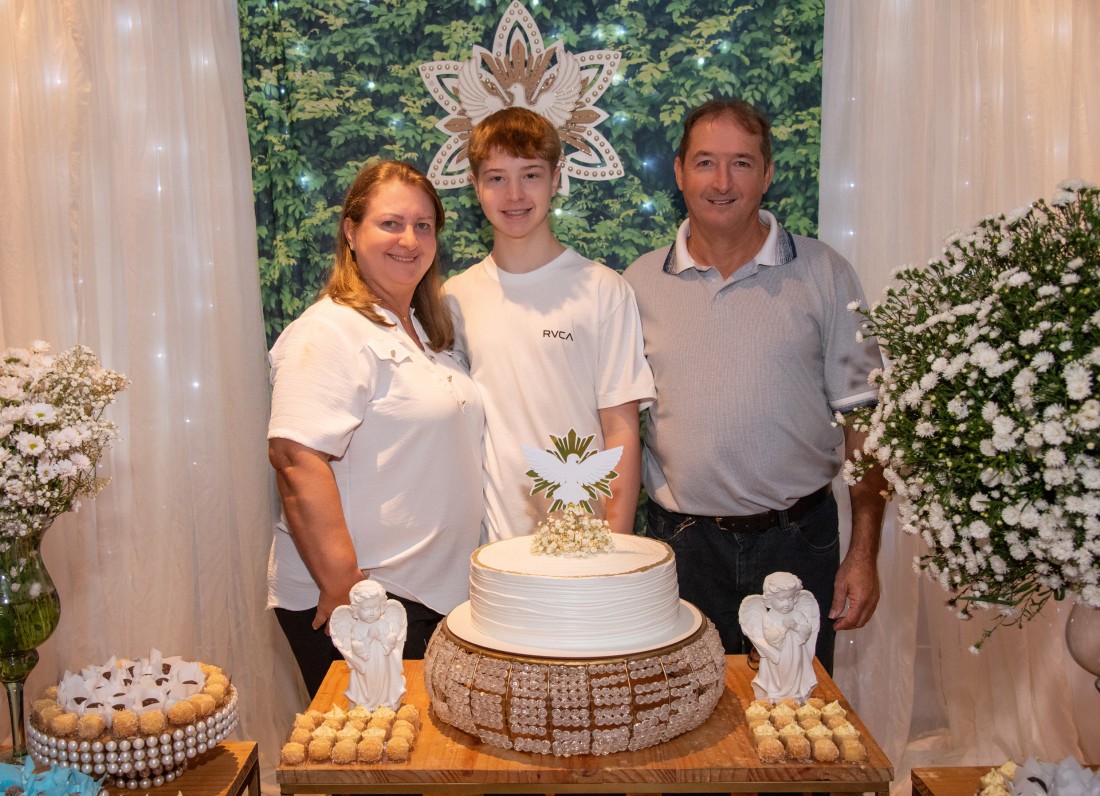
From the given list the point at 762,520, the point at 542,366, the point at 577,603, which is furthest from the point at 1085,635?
the point at 542,366

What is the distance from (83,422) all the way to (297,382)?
467 millimetres

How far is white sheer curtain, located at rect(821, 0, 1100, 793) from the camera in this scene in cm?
261

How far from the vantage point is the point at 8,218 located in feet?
8.02

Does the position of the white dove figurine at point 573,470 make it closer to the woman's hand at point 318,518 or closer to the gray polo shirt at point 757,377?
the woman's hand at point 318,518

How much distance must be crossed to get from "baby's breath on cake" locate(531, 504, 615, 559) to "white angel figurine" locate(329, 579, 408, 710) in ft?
0.91

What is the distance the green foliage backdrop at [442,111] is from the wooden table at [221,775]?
1723 mm

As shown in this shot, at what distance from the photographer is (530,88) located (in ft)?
10.4

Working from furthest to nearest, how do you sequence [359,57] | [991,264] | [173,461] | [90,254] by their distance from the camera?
[359,57] < [173,461] < [90,254] < [991,264]

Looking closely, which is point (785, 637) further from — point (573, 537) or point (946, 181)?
point (946, 181)

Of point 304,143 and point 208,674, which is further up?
point 304,143

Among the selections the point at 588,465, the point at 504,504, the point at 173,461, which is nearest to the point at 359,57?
the point at 173,461

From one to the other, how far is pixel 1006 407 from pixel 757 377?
1.10 meters

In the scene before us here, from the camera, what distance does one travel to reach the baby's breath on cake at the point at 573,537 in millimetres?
1683

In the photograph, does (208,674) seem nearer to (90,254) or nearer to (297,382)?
(297,382)
